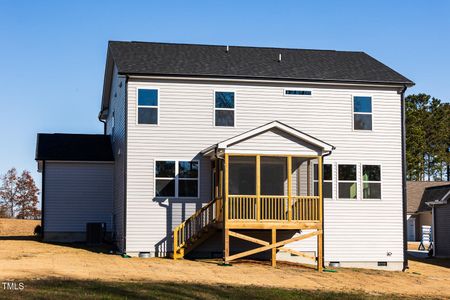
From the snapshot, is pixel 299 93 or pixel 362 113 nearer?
pixel 299 93

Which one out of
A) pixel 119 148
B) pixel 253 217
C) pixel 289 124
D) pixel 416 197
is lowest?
pixel 253 217

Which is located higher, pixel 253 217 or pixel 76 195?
pixel 76 195

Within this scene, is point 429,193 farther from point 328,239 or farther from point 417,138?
point 417,138

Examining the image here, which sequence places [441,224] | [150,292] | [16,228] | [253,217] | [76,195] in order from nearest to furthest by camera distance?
[150,292] < [253,217] < [76,195] < [441,224] < [16,228]

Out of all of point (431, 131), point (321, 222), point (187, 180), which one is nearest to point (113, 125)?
point (187, 180)

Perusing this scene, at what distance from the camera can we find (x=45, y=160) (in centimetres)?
3056

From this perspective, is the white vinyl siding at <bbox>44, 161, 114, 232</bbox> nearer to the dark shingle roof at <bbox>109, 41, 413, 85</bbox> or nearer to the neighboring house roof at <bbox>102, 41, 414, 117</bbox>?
the neighboring house roof at <bbox>102, 41, 414, 117</bbox>

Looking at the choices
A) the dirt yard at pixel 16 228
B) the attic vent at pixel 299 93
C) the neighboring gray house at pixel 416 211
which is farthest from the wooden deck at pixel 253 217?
the neighboring gray house at pixel 416 211

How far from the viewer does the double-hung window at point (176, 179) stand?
25922 millimetres

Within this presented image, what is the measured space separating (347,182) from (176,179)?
20.7 feet

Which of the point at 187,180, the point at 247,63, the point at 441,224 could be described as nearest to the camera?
the point at 187,180

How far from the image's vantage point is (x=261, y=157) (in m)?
25.9

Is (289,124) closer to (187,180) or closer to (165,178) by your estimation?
(187,180)

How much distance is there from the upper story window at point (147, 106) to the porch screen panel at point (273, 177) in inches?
170
